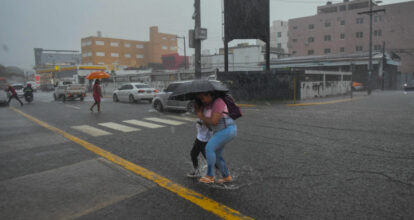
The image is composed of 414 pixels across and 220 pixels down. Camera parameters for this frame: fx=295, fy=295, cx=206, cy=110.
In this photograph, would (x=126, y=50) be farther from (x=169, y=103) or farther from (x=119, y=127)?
(x=119, y=127)

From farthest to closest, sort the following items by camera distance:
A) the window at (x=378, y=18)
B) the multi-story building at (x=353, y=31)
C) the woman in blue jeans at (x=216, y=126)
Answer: the window at (x=378, y=18) → the multi-story building at (x=353, y=31) → the woman in blue jeans at (x=216, y=126)

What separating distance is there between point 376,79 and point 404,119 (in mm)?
33092

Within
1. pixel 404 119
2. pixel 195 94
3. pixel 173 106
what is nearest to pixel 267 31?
pixel 173 106

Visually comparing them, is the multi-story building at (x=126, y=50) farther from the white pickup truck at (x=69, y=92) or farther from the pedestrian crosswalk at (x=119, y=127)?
the pedestrian crosswalk at (x=119, y=127)

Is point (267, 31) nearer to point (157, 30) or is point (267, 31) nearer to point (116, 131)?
point (116, 131)

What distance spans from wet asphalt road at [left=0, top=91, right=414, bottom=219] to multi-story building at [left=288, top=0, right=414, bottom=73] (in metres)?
59.5

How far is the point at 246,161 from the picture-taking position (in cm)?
565

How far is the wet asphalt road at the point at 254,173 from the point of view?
141 inches

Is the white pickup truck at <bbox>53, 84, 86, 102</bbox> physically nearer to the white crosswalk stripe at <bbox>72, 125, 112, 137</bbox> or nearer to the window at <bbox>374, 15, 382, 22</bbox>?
the white crosswalk stripe at <bbox>72, 125, 112, 137</bbox>

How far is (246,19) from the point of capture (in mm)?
21203

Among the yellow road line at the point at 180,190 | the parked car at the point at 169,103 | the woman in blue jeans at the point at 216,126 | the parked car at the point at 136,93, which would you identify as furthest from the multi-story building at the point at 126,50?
the woman in blue jeans at the point at 216,126

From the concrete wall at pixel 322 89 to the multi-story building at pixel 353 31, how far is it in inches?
1481

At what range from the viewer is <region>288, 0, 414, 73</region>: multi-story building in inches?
2247

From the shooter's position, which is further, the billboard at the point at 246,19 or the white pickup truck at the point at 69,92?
the white pickup truck at the point at 69,92
